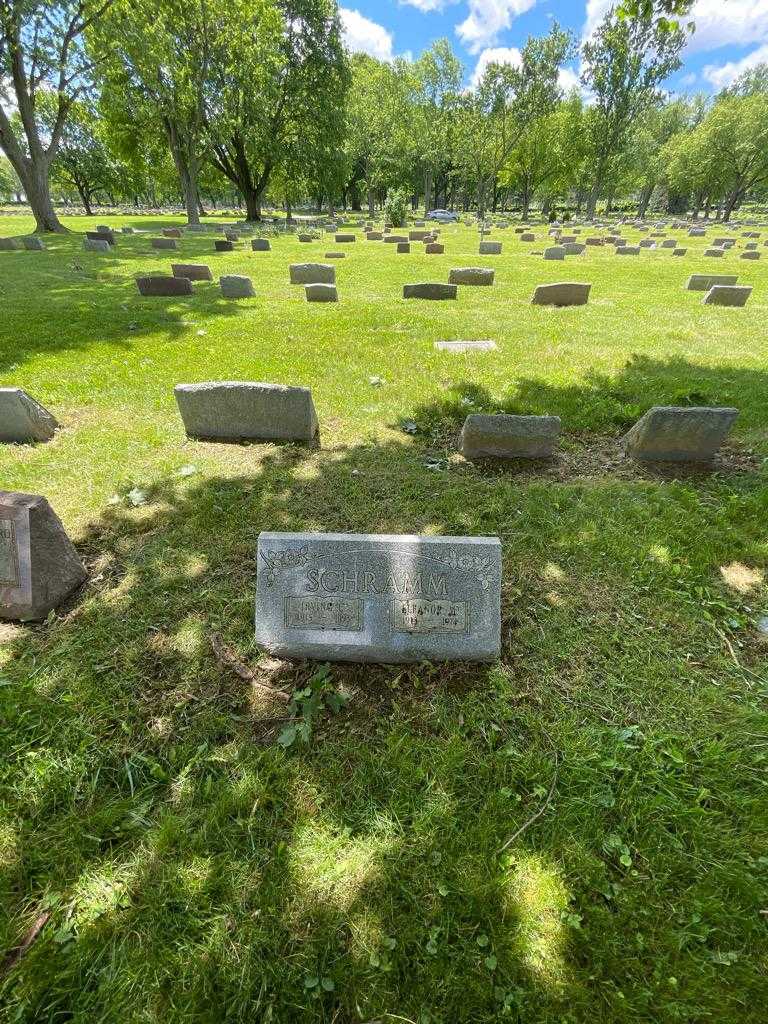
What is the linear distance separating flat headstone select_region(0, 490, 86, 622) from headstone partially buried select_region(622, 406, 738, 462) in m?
5.02

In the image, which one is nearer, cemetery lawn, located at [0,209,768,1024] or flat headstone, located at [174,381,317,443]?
cemetery lawn, located at [0,209,768,1024]

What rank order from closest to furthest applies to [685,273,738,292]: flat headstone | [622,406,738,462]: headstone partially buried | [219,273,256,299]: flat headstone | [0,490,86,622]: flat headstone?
[0,490,86,622]: flat headstone
[622,406,738,462]: headstone partially buried
[219,273,256,299]: flat headstone
[685,273,738,292]: flat headstone

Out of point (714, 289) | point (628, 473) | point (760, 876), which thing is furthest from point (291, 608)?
point (714, 289)

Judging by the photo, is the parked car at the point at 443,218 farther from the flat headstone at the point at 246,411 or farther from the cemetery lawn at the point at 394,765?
the cemetery lawn at the point at 394,765

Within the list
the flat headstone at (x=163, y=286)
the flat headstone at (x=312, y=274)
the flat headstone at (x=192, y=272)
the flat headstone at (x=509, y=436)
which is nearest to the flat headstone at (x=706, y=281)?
the flat headstone at (x=312, y=274)

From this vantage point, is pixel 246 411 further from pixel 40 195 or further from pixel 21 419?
pixel 40 195

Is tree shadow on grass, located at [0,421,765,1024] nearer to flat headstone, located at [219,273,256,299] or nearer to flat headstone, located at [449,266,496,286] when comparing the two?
flat headstone, located at [219,273,256,299]

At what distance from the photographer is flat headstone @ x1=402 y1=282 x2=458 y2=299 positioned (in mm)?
10898

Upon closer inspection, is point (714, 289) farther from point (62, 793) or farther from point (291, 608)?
point (62, 793)

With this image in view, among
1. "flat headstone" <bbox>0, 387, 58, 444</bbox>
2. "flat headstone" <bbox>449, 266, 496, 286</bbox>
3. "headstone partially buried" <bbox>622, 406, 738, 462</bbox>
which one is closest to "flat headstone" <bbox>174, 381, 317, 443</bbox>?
→ "flat headstone" <bbox>0, 387, 58, 444</bbox>

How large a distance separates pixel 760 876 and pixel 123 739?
9.57 ft

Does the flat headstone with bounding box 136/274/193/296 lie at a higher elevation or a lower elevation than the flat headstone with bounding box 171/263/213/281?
lower

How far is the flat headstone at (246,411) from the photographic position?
463 centimetres

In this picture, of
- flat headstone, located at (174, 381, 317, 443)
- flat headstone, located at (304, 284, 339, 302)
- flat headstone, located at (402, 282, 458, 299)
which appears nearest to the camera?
flat headstone, located at (174, 381, 317, 443)
